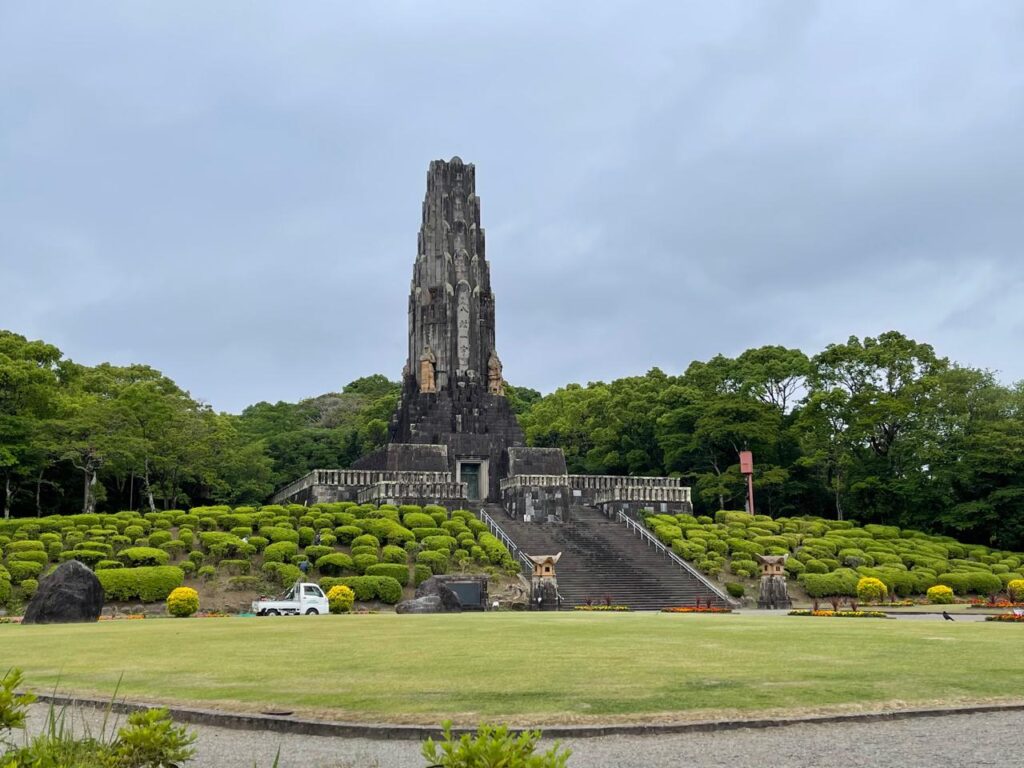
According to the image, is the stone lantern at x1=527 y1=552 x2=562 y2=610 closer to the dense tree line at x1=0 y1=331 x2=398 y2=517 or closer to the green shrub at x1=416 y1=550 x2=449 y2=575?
the green shrub at x1=416 y1=550 x2=449 y2=575

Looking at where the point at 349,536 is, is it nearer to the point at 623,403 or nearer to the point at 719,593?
the point at 719,593

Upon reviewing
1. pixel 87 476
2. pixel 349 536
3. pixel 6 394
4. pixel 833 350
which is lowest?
pixel 349 536

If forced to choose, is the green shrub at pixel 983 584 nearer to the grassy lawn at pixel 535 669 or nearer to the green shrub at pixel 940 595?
the green shrub at pixel 940 595

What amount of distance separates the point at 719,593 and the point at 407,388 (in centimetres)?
2242

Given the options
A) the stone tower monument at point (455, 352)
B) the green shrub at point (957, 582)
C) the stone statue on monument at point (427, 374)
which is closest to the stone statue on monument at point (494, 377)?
the stone tower monument at point (455, 352)

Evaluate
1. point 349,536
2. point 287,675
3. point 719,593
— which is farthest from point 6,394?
point 287,675

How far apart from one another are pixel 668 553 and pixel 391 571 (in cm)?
1189

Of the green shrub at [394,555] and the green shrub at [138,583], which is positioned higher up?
the green shrub at [394,555]

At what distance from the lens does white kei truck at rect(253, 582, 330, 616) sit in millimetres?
24219

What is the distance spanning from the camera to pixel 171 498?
158 ft

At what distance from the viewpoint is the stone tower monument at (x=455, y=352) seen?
46.0 metres

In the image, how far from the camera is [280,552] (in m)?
29.4

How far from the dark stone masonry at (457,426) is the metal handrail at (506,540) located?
202 cm

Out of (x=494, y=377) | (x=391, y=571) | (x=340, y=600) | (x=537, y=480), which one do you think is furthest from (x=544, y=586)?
(x=494, y=377)
